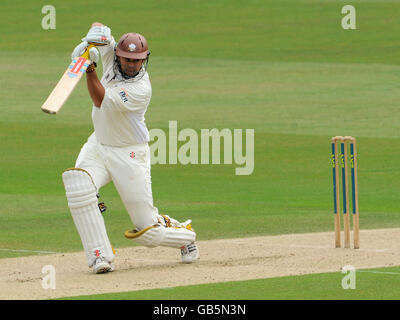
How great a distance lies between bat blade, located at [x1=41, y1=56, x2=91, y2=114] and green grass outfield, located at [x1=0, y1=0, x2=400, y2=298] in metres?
2.27

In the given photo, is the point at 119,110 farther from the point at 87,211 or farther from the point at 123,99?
the point at 87,211

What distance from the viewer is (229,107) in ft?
81.8

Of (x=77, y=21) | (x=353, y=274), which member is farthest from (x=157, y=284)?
(x=77, y=21)

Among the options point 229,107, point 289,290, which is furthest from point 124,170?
point 229,107

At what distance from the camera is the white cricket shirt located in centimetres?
993

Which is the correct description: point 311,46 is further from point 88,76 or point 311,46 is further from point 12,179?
point 88,76

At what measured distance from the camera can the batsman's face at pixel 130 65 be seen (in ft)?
33.0

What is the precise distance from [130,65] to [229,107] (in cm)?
1491

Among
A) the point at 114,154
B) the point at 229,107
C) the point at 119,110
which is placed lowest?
the point at 114,154

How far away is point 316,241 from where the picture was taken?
11.9 metres

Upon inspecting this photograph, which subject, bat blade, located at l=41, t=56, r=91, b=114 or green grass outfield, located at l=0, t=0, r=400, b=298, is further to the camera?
green grass outfield, located at l=0, t=0, r=400, b=298

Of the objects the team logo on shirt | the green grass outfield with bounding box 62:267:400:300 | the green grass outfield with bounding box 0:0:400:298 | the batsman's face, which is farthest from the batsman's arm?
the green grass outfield with bounding box 0:0:400:298

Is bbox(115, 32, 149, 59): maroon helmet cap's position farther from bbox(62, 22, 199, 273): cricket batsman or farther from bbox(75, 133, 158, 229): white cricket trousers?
bbox(75, 133, 158, 229): white cricket trousers
